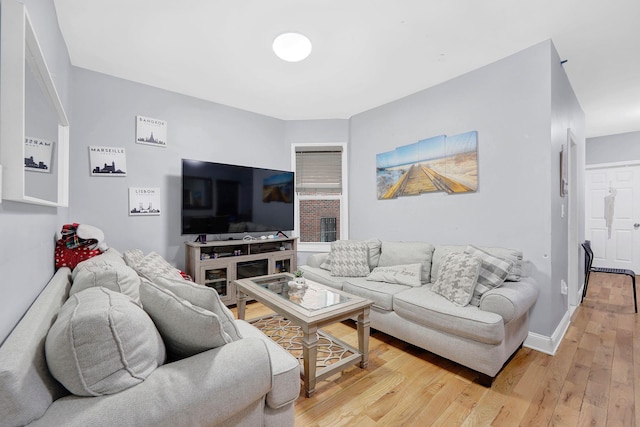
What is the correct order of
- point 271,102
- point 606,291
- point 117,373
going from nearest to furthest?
point 117,373, point 271,102, point 606,291

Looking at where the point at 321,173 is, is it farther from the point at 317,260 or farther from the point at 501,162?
the point at 501,162

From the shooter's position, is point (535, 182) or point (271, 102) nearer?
point (535, 182)

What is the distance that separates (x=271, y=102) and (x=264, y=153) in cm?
75

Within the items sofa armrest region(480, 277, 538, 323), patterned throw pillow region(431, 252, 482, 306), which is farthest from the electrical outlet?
patterned throw pillow region(431, 252, 482, 306)

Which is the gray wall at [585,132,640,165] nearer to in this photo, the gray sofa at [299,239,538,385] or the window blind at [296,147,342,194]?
the gray sofa at [299,239,538,385]

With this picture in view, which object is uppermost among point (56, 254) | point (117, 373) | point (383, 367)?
point (56, 254)

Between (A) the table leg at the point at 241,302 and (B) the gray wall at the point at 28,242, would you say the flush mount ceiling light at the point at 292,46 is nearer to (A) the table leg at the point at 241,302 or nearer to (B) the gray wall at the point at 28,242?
(B) the gray wall at the point at 28,242

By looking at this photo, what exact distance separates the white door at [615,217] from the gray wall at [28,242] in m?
7.42

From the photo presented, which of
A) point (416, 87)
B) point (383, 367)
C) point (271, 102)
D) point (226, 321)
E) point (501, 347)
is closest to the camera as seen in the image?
point (226, 321)

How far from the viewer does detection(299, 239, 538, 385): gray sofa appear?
1.79 meters

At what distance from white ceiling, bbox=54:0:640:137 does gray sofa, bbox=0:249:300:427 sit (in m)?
2.11

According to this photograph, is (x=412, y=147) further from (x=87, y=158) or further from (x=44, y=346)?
(x=87, y=158)

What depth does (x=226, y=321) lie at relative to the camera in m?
1.19

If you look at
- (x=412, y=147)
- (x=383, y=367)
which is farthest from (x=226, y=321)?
(x=412, y=147)
